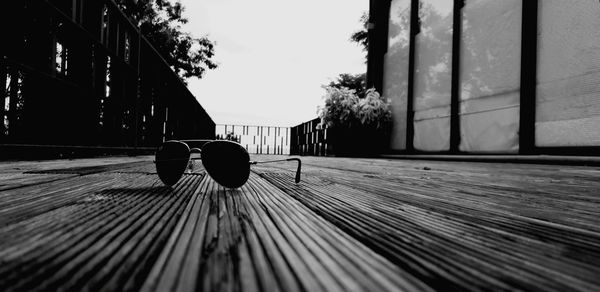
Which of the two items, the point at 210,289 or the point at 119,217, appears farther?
the point at 119,217

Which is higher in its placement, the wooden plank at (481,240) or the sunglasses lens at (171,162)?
the sunglasses lens at (171,162)

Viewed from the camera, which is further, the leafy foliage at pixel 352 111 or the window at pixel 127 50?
the leafy foliage at pixel 352 111

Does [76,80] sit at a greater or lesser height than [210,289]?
greater

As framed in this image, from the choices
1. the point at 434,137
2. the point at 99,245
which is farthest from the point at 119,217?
the point at 434,137

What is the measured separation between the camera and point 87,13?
280 centimetres

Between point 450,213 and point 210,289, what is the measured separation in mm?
406

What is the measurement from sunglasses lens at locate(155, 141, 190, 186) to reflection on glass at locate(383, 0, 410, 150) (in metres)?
6.10

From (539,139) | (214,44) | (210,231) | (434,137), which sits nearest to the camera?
(210,231)

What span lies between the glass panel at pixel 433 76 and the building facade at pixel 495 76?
2 centimetres

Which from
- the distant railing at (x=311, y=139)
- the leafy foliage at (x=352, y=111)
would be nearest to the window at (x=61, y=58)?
the leafy foliage at (x=352, y=111)

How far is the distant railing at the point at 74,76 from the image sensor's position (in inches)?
79.7

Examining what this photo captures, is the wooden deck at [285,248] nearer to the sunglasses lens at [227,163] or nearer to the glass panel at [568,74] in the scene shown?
the sunglasses lens at [227,163]

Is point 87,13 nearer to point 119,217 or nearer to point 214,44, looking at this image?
point 119,217

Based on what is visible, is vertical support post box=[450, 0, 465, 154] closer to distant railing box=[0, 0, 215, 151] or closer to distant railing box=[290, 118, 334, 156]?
distant railing box=[290, 118, 334, 156]
